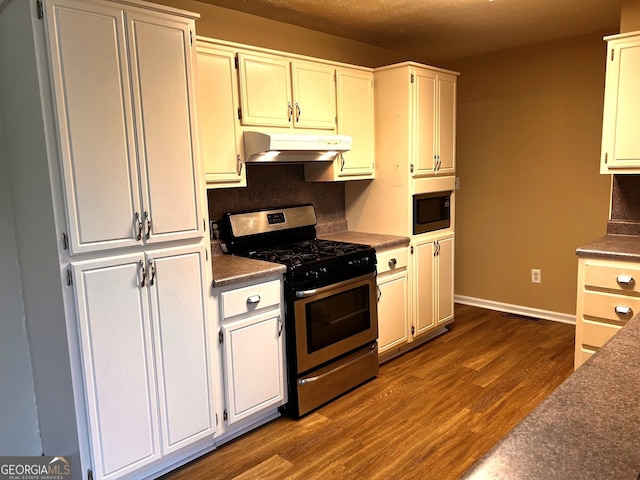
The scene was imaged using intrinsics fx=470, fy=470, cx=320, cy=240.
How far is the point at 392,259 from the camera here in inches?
133

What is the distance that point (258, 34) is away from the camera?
3160 mm

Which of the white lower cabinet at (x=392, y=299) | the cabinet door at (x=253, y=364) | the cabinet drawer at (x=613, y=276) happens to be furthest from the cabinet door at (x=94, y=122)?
the cabinet drawer at (x=613, y=276)

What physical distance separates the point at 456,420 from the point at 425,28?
2.76 meters

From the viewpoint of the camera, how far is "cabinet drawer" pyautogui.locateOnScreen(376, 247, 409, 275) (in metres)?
3.29

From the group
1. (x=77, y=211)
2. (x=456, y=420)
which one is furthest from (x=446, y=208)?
(x=77, y=211)

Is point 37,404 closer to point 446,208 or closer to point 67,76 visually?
point 67,76

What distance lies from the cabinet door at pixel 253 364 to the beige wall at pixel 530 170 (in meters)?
2.76

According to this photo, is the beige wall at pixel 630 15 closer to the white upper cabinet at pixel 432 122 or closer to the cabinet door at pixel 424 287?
the white upper cabinet at pixel 432 122

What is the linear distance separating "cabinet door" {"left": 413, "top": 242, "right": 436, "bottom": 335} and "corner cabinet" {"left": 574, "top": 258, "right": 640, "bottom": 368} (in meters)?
1.10

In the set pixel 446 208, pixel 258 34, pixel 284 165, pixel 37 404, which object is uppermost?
pixel 258 34

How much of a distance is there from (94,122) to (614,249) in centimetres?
284

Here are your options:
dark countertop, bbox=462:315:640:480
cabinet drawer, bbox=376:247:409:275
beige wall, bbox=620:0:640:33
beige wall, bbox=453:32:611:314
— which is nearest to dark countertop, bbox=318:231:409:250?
cabinet drawer, bbox=376:247:409:275

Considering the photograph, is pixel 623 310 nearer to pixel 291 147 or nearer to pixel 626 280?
pixel 626 280

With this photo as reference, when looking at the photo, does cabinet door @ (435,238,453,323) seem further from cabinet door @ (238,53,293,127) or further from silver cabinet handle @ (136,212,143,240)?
silver cabinet handle @ (136,212,143,240)
